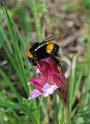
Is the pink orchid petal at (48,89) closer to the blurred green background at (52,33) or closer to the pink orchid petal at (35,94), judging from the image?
the pink orchid petal at (35,94)

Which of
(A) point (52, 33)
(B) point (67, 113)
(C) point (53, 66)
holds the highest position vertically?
(A) point (52, 33)

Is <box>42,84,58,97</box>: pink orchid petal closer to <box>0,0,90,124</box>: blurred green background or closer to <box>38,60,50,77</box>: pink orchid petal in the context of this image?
<box>38,60,50,77</box>: pink orchid petal

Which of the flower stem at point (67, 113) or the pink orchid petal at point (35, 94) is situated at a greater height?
the pink orchid petal at point (35, 94)

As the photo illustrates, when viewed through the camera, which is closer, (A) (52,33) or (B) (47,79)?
(B) (47,79)

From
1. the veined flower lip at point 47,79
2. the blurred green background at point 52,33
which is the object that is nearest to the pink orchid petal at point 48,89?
the veined flower lip at point 47,79

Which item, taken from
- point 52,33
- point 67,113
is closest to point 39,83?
point 67,113

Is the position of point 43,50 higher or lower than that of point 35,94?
higher

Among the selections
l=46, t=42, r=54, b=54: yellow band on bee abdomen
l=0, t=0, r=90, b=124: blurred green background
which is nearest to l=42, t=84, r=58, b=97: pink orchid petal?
l=46, t=42, r=54, b=54: yellow band on bee abdomen

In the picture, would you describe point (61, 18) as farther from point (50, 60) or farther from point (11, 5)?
point (50, 60)

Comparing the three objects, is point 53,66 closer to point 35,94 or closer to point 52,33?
point 35,94

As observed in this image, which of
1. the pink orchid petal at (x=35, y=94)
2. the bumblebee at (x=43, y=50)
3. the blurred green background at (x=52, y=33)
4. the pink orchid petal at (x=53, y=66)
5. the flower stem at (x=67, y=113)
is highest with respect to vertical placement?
the blurred green background at (x=52, y=33)
